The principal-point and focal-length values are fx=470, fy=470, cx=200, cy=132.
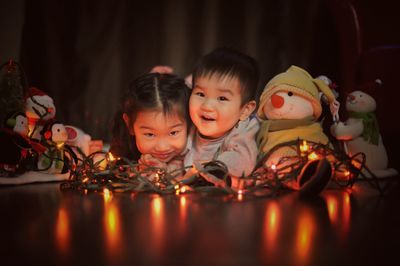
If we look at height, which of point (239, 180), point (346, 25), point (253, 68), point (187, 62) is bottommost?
point (239, 180)

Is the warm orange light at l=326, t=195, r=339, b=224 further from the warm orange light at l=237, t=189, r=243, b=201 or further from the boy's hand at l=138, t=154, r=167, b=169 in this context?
the boy's hand at l=138, t=154, r=167, b=169

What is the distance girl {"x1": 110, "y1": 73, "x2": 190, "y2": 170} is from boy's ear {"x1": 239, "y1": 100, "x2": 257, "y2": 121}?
175 millimetres

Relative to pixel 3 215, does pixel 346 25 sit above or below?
above

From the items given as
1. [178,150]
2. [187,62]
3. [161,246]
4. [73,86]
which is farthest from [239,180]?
[73,86]

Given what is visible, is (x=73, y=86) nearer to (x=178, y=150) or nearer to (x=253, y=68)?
(x=178, y=150)

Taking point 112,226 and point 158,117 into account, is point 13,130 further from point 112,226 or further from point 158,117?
point 112,226

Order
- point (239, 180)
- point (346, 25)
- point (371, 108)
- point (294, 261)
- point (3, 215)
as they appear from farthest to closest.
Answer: point (346, 25) < point (371, 108) < point (239, 180) < point (3, 215) < point (294, 261)

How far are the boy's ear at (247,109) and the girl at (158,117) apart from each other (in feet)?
0.57

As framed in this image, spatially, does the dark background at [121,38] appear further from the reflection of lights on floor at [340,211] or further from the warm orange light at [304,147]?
the reflection of lights on floor at [340,211]

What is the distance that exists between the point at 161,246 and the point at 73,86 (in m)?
1.51

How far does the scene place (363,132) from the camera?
174 cm

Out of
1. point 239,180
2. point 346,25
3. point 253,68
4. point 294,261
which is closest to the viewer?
point 294,261

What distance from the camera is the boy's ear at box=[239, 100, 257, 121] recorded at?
1.49 meters

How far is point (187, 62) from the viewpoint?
7.12ft
